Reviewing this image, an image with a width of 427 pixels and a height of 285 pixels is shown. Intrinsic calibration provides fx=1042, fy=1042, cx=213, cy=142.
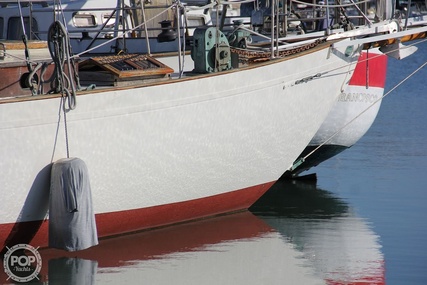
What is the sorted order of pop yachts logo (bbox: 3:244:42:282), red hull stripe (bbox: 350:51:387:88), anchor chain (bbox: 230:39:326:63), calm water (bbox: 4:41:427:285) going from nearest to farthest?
1. pop yachts logo (bbox: 3:244:42:282)
2. calm water (bbox: 4:41:427:285)
3. anchor chain (bbox: 230:39:326:63)
4. red hull stripe (bbox: 350:51:387:88)

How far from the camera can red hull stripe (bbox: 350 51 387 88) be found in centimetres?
1505

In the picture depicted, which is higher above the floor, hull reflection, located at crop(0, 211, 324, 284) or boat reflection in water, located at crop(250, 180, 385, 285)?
hull reflection, located at crop(0, 211, 324, 284)

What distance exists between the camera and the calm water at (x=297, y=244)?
31.3 feet

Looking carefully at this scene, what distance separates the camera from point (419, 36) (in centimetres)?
1330

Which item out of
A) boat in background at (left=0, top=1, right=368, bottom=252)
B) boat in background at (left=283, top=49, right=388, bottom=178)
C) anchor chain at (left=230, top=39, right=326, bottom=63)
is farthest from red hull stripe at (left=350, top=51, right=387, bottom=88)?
anchor chain at (left=230, top=39, right=326, bottom=63)

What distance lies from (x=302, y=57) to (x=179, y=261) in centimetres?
304

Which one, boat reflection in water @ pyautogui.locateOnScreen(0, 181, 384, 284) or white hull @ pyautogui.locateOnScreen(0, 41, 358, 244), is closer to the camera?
boat reflection in water @ pyautogui.locateOnScreen(0, 181, 384, 284)

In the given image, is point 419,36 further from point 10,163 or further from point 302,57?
point 10,163

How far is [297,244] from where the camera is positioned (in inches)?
427

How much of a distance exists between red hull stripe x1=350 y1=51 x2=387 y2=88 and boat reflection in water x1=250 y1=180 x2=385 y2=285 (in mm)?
1710

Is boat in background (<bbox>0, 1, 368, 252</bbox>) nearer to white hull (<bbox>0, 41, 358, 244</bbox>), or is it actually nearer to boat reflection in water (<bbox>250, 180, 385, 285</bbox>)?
white hull (<bbox>0, 41, 358, 244</bbox>)

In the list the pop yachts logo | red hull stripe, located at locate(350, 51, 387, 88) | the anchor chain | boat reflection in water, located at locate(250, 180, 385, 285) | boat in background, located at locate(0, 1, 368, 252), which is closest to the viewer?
the pop yachts logo

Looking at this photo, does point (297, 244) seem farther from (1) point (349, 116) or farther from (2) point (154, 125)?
(1) point (349, 116)

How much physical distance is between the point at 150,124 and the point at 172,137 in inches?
14.7
